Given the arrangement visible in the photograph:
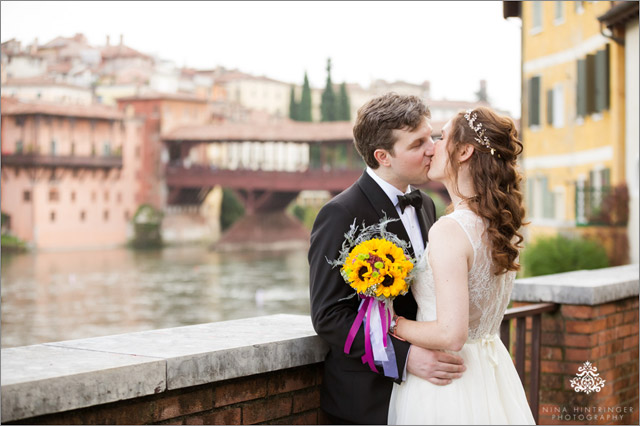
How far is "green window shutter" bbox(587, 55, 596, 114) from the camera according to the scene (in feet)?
50.3

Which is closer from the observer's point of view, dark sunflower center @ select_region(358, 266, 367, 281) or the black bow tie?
dark sunflower center @ select_region(358, 266, 367, 281)

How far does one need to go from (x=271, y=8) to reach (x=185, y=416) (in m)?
70.7

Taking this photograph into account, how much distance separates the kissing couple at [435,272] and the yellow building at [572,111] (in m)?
11.1

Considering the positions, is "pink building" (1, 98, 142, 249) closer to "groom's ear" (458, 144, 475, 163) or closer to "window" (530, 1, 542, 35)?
"window" (530, 1, 542, 35)

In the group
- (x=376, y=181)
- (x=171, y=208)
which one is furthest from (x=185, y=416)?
(x=171, y=208)

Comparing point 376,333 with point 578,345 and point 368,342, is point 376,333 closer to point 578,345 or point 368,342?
point 368,342

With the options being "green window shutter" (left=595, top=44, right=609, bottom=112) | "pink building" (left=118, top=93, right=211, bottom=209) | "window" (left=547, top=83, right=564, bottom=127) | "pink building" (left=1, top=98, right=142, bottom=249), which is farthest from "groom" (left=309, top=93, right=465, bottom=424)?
"pink building" (left=118, top=93, right=211, bottom=209)

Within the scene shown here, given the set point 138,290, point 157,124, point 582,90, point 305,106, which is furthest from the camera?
point 305,106

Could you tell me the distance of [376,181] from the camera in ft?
7.23

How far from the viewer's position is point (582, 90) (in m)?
15.9

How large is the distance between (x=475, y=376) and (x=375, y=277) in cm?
32

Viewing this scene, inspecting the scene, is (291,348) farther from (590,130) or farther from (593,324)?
(590,130)

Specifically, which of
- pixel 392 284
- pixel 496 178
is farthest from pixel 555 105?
pixel 392 284

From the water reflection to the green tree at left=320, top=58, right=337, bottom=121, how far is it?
1428cm
